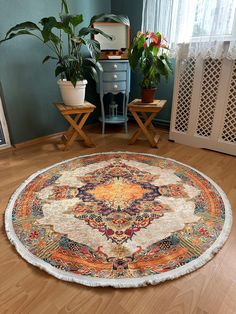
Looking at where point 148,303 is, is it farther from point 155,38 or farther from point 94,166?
point 155,38

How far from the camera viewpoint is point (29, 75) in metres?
2.35

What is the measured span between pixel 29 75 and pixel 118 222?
187 cm

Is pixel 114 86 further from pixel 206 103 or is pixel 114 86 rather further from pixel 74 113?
pixel 206 103

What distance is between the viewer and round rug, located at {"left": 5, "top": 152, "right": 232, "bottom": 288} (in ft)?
3.51

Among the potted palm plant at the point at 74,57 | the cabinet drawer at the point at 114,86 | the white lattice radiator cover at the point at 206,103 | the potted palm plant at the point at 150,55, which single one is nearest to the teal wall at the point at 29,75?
the potted palm plant at the point at 74,57

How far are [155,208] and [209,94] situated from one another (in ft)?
4.67

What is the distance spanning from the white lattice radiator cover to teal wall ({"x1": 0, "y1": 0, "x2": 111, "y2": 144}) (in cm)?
141

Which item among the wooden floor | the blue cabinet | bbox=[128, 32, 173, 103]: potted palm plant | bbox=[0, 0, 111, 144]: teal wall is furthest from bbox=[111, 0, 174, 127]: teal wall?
the wooden floor

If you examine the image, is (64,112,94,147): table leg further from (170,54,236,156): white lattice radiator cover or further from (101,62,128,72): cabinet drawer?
(170,54,236,156): white lattice radiator cover

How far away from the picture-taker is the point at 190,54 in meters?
2.19

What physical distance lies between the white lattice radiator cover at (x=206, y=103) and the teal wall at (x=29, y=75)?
141 centimetres

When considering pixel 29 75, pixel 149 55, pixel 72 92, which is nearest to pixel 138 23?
pixel 149 55

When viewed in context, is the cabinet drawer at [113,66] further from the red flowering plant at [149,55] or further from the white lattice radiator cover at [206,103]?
the white lattice radiator cover at [206,103]

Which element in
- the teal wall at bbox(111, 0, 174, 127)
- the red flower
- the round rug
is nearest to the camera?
the round rug
